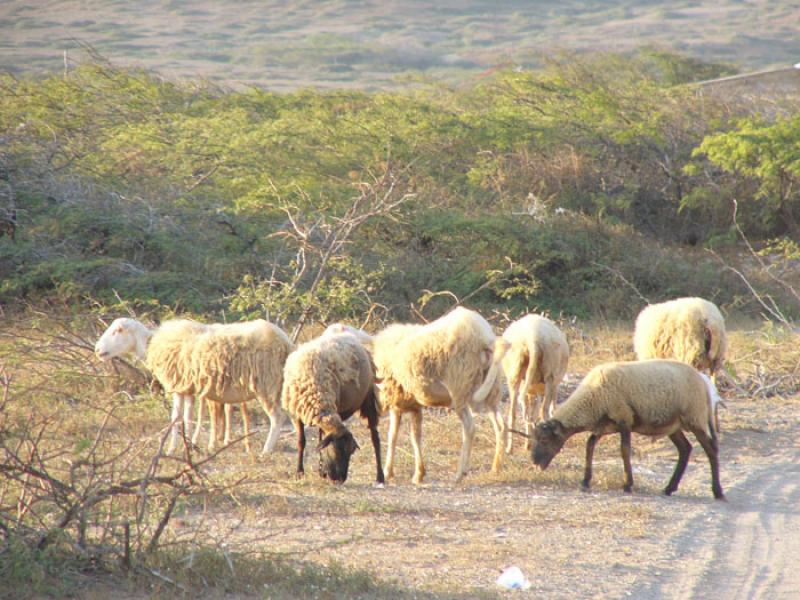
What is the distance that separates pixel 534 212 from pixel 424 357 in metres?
10.3

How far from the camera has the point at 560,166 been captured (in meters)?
21.5

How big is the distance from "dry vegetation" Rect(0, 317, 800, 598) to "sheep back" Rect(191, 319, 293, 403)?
0.55m

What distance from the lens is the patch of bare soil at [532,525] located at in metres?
6.34

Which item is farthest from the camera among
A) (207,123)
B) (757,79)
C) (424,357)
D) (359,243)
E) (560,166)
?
(757,79)

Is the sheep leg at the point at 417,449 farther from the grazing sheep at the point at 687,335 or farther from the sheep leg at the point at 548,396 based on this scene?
the grazing sheep at the point at 687,335

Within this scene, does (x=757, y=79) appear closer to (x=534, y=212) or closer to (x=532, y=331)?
(x=534, y=212)

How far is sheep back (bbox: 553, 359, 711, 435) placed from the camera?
332 inches

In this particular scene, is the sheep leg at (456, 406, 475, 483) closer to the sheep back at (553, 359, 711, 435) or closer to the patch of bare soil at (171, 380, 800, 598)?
the patch of bare soil at (171, 380, 800, 598)

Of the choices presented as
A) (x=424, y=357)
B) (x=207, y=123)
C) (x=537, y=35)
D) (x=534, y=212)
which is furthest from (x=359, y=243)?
(x=537, y=35)

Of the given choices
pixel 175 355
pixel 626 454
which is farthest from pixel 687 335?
pixel 175 355

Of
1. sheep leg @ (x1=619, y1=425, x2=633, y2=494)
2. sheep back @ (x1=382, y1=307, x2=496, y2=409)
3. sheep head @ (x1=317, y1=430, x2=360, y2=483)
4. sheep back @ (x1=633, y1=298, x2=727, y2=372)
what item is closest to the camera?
sheep head @ (x1=317, y1=430, x2=360, y2=483)

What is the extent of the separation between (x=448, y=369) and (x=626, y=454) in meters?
1.43

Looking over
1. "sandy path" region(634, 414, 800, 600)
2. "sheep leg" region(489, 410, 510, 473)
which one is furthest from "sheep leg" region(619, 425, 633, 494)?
"sheep leg" region(489, 410, 510, 473)

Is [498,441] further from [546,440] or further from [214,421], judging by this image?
[214,421]
